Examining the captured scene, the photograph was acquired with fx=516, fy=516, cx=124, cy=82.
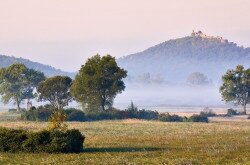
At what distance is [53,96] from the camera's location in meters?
139

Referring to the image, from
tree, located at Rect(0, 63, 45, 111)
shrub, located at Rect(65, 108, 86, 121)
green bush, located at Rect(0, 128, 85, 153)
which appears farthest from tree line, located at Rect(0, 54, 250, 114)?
green bush, located at Rect(0, 128, 85, 153)

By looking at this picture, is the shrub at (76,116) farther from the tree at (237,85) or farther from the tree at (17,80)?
the tree at (17,80)

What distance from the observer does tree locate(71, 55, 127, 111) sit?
12794 centimetres

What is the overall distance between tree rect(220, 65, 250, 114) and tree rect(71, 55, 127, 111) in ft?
117

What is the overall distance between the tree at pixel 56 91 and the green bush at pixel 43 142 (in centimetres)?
8808

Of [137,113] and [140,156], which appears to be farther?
[137,113]

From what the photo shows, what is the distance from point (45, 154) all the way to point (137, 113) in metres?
85.8

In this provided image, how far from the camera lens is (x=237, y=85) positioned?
488ft

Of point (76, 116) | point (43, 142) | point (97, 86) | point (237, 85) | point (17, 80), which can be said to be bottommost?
point (43, 142)

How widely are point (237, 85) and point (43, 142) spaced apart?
109m

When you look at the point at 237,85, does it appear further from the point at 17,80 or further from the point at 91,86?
the point at 17,80

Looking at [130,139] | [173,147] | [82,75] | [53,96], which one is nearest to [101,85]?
[82,75]

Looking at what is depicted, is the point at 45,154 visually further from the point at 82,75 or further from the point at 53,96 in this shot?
the point at 53,96

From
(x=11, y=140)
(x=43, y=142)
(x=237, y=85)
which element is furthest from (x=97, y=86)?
(x=43, y=142)
